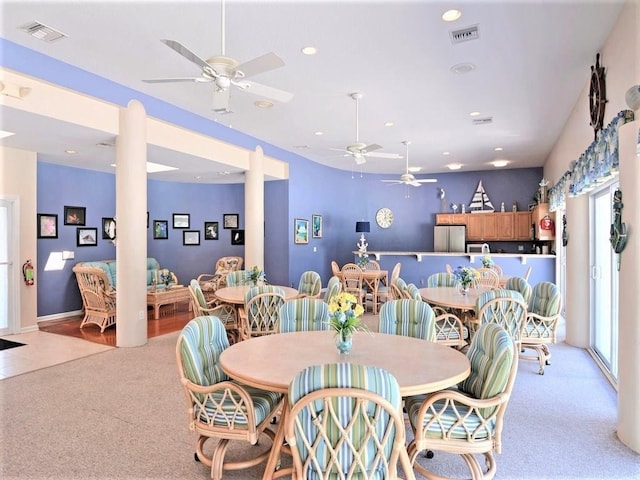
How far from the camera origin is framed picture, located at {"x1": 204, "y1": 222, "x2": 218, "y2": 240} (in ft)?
33.7

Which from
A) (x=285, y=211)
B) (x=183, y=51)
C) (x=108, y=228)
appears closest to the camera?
(x=183, y=51)

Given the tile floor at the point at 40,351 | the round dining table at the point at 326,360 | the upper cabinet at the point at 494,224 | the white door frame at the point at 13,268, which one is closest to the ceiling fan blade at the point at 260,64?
the round dining table at the point at 326,360

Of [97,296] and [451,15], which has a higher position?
[451,15]

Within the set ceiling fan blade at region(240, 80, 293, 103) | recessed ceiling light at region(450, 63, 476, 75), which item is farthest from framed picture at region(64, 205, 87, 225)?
recessed ceiling light at region(450, 63, 476, 75)

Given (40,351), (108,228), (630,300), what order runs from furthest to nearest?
(108,228)
(40,351)
(630,300)

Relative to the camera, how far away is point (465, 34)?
3.71 meters

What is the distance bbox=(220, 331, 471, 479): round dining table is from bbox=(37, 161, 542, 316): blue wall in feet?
20.0

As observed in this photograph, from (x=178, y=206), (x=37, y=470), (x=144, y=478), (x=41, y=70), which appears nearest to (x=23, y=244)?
(x=41, y=70)

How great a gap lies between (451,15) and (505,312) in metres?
2.70

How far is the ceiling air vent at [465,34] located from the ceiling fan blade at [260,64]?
5.85 feet

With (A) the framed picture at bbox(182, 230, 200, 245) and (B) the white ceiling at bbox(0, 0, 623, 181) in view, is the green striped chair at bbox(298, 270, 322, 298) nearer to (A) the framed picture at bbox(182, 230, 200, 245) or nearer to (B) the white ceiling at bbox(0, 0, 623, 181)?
(B) the white ceiling at bbox(0, 0, 623, 181)

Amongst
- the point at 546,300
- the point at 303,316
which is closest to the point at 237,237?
the point at 303,316

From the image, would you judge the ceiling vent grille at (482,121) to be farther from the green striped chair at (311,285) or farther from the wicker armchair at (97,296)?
the wicker armchair at (97,296)

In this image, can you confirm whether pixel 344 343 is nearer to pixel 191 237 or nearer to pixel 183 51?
pixel 183 51
